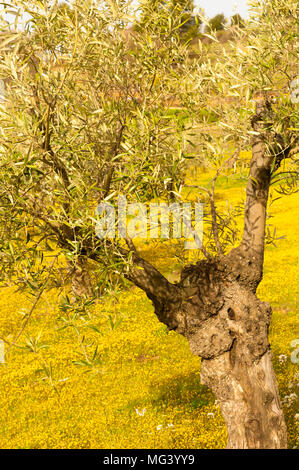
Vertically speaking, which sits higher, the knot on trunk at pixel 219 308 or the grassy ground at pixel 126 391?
the knot on trunk at pixel 219 308

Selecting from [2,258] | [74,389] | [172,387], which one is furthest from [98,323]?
[2,258]

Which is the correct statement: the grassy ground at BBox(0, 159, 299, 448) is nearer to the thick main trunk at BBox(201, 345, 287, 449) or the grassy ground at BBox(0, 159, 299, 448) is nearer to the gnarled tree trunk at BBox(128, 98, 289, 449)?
the gnarled tree trunk at BBox(128, 98, 289, 449)

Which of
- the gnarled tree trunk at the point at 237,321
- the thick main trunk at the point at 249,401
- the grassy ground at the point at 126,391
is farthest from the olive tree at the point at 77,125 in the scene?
the thick main trunk at the point at 249,401

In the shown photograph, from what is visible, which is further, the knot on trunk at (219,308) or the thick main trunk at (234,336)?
the knot on trunk at (219,308)

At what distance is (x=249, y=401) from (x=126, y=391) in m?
7.18

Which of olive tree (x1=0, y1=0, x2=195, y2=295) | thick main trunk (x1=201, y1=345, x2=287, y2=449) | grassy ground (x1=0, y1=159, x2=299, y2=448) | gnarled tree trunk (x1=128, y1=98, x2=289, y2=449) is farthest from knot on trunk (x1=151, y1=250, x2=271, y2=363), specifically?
olive tree (x1=0, y1=0, x2=195, y2=295)

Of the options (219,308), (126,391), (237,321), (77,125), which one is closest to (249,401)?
(237,321)

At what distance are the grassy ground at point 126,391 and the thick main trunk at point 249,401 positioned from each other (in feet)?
7.64

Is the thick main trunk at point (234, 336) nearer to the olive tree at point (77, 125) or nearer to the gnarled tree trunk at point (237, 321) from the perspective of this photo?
the gnarled tree trunk at point (237, 321)

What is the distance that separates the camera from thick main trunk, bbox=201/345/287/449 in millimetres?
7996

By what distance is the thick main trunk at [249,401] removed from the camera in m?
8.00

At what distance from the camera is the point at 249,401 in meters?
8.02

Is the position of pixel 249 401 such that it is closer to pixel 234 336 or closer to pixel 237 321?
pixel 234 336
